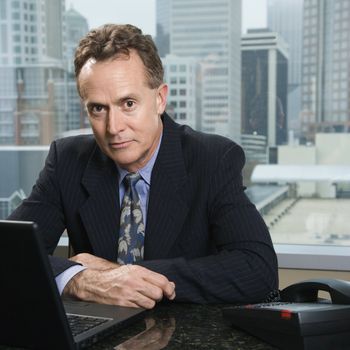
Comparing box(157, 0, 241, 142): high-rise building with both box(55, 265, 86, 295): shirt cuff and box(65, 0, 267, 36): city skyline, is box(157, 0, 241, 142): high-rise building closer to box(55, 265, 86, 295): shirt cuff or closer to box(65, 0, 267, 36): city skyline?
box(65, 0, 267, 36): city skyline

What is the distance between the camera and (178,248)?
59.4 inches

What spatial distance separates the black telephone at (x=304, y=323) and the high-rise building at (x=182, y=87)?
1735 mm

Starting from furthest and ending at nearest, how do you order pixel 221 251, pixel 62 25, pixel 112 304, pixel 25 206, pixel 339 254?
pixel 62 25 < pixel 339 254 < pixel 25 206 < pixel 221 251 < pixel 112 304

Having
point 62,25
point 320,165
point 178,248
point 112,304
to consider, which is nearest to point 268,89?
Result: point 320,165

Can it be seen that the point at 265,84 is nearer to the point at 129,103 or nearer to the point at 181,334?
the point at 129,103

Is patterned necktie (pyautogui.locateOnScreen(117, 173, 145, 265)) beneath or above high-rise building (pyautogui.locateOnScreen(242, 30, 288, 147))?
beneath

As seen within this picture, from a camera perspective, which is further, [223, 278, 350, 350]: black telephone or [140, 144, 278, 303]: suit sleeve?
[140, 144, 278, 303]: suit sleeve

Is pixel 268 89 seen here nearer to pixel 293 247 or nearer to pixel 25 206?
pixel 293 247

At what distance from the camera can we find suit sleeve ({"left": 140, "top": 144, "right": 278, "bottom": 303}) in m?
1.26

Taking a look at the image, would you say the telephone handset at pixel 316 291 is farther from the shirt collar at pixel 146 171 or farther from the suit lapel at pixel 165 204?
the shirt collar at pixel 146 171

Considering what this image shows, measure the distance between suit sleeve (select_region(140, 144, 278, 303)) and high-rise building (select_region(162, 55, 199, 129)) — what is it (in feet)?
3.56

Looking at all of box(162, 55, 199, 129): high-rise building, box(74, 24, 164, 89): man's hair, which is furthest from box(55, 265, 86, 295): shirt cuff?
box(162, 55, 199, 129): high-rise building

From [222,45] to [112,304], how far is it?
64.4 inches

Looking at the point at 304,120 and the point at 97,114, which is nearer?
the point at 97,114
